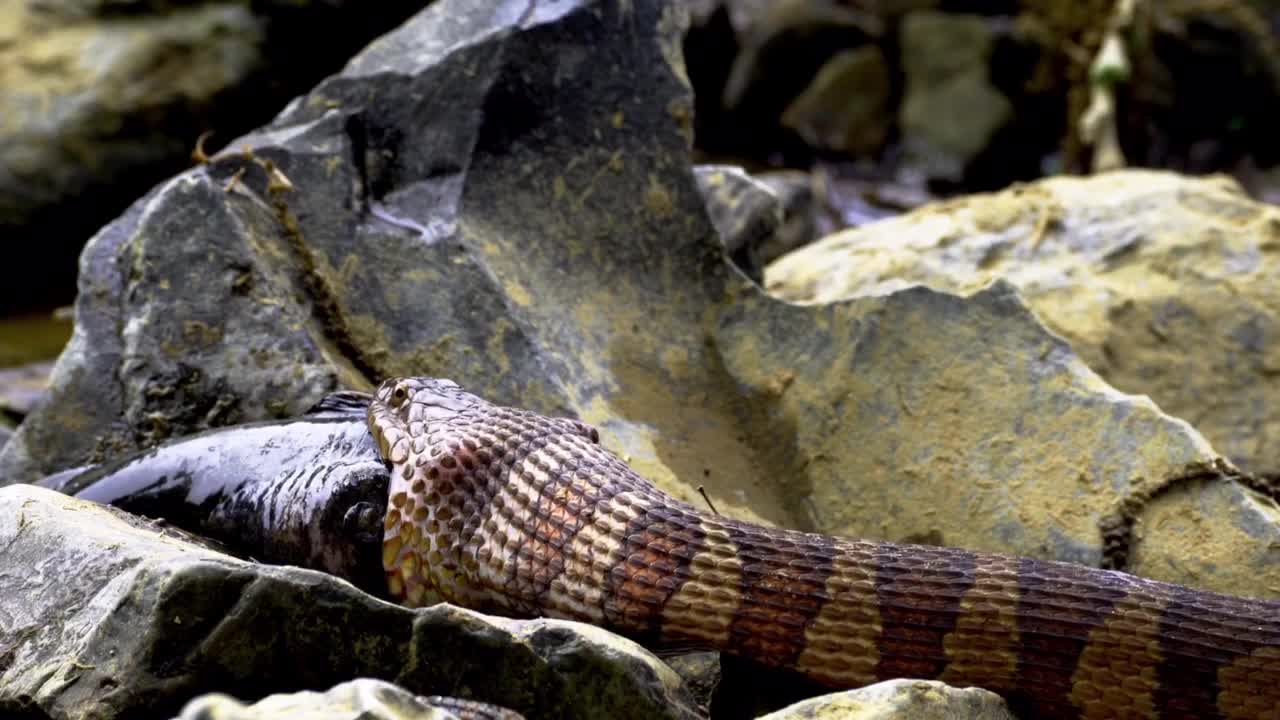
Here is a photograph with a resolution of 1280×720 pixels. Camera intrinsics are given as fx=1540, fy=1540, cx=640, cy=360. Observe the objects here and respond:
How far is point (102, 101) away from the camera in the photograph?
9305 millimetres

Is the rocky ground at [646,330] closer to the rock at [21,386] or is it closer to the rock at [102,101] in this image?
the rock at [21,386]

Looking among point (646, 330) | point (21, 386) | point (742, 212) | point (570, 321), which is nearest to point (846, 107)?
point (21, 386)

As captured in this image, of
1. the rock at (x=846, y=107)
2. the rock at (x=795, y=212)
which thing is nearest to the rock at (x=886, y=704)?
the rock at (x=795, y=212)

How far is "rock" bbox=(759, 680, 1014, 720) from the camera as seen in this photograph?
8.51ft

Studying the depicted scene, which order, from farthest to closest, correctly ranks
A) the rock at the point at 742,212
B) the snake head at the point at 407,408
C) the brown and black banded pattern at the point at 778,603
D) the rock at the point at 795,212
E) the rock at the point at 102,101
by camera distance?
the rock at the point at 102,101 < the rock at the point at 795,212 < the rock at the point at 742,212 < the snake head at the point at 407,408 < the brown and black banded pattern at the point at 778,603

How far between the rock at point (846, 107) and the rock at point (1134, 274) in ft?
23.8

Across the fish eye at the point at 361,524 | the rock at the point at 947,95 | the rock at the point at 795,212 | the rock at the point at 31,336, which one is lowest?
the rock at the point at 947,95

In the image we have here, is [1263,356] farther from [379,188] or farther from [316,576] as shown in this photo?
[316,576]

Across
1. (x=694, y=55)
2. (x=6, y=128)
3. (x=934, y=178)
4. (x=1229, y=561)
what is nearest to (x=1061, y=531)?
(x=1229, y=561)

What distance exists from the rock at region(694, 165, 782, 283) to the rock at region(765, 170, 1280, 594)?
32cm

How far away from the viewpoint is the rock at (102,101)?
30.0 feet

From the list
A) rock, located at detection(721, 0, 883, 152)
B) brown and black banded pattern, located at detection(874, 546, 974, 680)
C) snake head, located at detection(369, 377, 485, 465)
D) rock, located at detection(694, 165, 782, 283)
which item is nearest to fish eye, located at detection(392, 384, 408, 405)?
snake head, located at detection(369, 377, 485, 465)

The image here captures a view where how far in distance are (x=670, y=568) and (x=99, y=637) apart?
1121 mm

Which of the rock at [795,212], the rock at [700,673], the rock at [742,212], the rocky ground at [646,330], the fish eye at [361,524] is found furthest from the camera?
the rock at [795,212]
